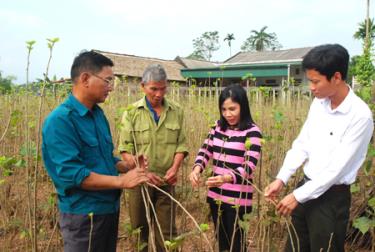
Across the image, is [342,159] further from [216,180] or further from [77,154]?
[77,154]

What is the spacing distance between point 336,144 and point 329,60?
1.13 ft

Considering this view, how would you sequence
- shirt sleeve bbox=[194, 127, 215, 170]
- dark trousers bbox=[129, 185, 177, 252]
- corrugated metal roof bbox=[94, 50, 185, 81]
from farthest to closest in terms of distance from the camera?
corrugated metal roof bbox=[94, 50, 185, 81] < dark trousers bbox=[129, 185, 177, 252] < shirt sleeve bbox=[194, 127, 215, 170]

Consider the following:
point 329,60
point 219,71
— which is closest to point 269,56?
point 219,71

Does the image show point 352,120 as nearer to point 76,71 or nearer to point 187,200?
point 76,71

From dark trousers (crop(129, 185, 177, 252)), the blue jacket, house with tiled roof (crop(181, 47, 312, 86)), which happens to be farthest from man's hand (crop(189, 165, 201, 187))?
house with tiled roof (crop(181, 47, 312, 86))

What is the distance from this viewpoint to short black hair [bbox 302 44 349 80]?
54.1 inches

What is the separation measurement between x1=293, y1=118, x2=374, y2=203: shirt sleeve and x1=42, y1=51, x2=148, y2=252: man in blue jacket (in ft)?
2.25

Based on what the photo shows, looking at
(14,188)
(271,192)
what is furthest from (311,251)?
(14,188)

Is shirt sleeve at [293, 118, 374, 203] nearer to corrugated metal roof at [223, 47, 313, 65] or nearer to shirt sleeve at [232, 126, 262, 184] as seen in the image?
shirt sleeve at [232, 126, 262, 184]

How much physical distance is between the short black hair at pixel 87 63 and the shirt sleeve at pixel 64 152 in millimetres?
216

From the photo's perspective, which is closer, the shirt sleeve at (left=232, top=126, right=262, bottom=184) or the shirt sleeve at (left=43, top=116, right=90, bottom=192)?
the shirt sleeve at (left=43, top=116, right=90, bottom=192)

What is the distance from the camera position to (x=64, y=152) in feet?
4.33

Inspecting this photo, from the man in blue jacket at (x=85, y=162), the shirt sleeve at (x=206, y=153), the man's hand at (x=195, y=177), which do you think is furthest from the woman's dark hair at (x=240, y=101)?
the man in blue jacket at (x=85, y=162)

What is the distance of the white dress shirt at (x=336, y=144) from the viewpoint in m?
1.36
